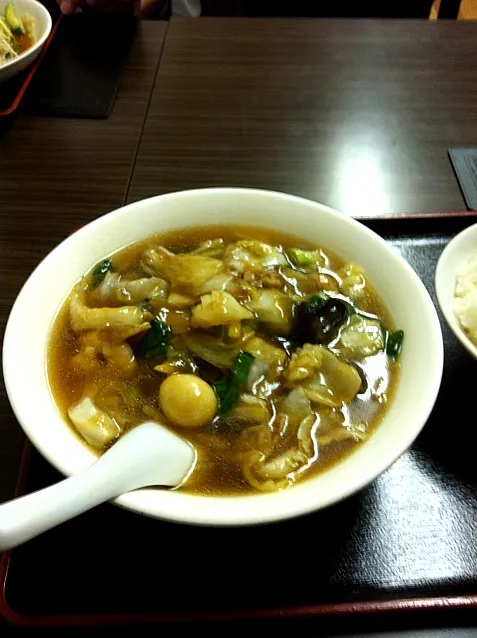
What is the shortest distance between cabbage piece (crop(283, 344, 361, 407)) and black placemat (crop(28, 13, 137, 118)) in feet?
5.33

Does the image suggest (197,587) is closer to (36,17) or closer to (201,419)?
(201,419)

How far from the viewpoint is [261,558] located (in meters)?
1.08

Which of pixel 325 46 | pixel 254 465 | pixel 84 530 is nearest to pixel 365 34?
pixel 325 46

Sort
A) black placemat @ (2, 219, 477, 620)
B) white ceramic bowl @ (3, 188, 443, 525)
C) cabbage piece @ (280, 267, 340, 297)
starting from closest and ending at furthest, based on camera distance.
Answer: white ceramic bowl @ (3, 188, 443, 525) → black placemat @ (2, 219, 477, 620) → cabbage piece @ (280, 267, 340, 297)

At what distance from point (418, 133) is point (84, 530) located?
197 cm

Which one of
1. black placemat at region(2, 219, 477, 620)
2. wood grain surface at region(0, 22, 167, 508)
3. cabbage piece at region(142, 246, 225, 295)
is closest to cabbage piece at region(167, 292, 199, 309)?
cabbage piece at region(142, 246, 225, 295)

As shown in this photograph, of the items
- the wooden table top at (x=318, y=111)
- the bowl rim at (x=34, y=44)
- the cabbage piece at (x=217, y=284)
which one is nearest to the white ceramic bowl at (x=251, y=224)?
the cabbage piece at (x=217, y=284)

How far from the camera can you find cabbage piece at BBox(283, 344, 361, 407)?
3.88 ft

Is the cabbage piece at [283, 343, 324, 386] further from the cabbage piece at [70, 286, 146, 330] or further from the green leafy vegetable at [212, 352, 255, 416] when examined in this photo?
the cabbage piece at [70, 286, 146, 330]

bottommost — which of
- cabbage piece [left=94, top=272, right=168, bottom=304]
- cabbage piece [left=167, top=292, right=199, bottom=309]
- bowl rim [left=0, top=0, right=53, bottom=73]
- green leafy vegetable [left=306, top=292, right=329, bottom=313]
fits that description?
cabbage piece [left=94, top=272, right=168, bottom=304]

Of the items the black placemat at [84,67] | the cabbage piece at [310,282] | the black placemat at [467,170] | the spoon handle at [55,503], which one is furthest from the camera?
the black placemat at [84,67]

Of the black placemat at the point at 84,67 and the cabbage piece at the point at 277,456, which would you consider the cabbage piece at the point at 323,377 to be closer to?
the cabbage piece at the point at 277,456

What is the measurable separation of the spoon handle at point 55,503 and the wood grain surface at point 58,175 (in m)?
0.83

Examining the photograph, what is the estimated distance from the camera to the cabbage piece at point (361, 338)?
49.7 inches
